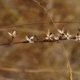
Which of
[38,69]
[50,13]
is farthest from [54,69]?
[50,13]

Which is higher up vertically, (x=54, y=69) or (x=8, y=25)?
(x=8, y=25)

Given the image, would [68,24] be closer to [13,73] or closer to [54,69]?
[54,69]

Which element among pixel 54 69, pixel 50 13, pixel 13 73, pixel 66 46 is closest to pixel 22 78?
pixel 13 73

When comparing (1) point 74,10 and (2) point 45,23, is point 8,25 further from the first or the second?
(1) point 74,10

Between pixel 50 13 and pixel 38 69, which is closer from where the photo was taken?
pixel 38 69

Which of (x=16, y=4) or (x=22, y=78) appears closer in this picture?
(x=22, y=78)

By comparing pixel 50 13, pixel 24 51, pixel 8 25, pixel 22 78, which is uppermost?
pixel 50 13
